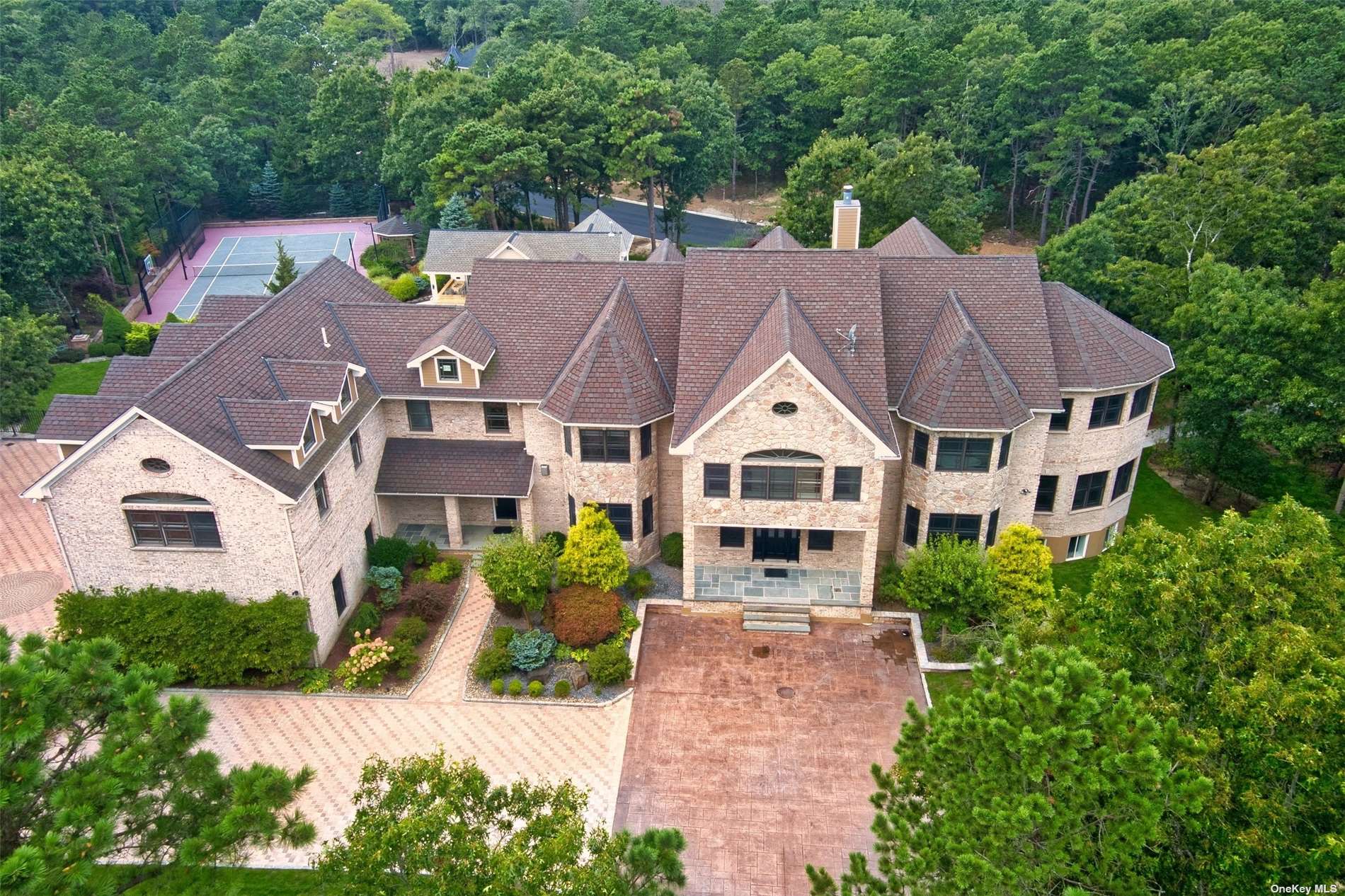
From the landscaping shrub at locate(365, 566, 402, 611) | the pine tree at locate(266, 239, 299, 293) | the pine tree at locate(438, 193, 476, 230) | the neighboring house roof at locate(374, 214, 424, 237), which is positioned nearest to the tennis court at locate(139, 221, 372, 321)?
the neighboring house roof at locate(374, 214, 424, 237)

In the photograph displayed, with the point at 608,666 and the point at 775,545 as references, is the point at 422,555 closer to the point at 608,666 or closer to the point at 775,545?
the point at 608,666

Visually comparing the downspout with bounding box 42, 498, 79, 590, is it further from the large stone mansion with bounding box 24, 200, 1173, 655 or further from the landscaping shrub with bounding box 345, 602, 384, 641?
the landscaping shrub with bounding box 345, 602, 384, 641

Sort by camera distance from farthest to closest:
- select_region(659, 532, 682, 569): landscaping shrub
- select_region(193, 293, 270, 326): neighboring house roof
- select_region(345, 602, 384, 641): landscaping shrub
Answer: select_region(193, 293, 270, 326): neighboring house roof
select_region(659, 532, 682, 569): landscaping shrub
select_region(345, 602, 384, 641): landscaping shrub

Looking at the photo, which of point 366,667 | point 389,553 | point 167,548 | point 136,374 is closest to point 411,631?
point 366,667

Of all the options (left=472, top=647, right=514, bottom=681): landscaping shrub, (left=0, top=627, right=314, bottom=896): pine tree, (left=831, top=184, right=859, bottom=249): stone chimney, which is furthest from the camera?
(left=831, top=184, right=859, bottom=249): stone chimney

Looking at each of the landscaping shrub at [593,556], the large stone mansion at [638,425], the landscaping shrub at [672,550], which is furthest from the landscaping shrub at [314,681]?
the landscaping shrub at [672,550]

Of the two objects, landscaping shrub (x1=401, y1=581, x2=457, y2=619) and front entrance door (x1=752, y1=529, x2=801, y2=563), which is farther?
front entrance door (x1=752, y1=529, x2=801, y2=563)

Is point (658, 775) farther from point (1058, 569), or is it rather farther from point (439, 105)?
point (439, 105)

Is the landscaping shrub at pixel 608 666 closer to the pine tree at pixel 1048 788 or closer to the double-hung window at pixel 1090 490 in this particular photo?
the pine tree at pixel 1048 788

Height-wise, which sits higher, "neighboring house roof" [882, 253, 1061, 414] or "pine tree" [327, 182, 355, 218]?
"neighboring house roof" [882, 253, 1061, 414]

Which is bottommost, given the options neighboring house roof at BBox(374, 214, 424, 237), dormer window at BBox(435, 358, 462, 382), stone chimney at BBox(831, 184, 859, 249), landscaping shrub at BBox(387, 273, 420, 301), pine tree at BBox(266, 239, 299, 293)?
landscaping shrub at BBox(387, 273, 420, 301)
